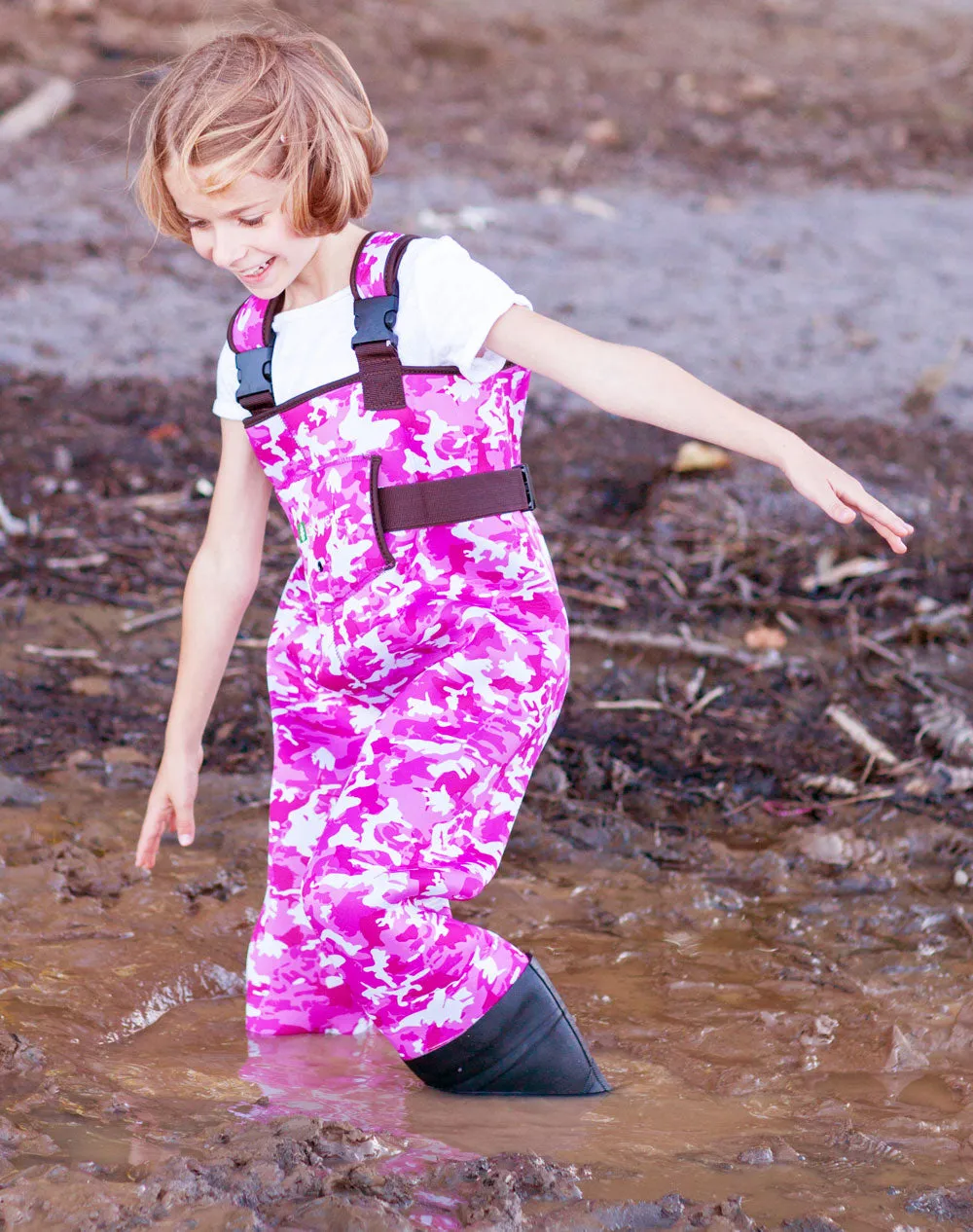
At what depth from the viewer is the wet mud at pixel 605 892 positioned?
2.01m

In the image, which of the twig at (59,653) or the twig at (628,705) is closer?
the twig at (628,705)

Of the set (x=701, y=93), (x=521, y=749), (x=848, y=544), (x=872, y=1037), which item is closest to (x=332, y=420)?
(x=521, y=749)

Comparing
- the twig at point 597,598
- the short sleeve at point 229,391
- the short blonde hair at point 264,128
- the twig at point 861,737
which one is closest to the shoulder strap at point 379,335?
the short blonde hair at point 264,128

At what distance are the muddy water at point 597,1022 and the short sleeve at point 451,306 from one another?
46.0 inches

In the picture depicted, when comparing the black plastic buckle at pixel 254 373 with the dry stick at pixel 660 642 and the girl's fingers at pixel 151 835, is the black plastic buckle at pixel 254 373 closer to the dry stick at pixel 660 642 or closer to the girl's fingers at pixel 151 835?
the girl's fingers at pixel 151 835

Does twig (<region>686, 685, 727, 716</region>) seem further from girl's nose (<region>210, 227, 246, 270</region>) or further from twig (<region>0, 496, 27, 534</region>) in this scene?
twig (<region>0, 496, 27, 534</region>)

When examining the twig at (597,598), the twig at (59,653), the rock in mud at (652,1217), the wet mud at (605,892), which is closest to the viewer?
the rock in mud at (652,1217)

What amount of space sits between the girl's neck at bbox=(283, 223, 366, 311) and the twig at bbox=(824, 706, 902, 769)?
1923 millimetres

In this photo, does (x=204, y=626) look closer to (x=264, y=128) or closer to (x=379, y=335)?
(x=379, y=335)

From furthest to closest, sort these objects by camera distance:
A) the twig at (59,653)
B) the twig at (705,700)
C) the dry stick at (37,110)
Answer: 1. the dry stick at (37,110)
2. the twig at (59,653)
3. the twig at (705,700)

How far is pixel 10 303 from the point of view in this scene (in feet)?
22.1

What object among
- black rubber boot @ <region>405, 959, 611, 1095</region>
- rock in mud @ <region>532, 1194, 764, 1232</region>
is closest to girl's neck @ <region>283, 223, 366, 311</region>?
black rubber boot @ <region>405, 959, 611, 1095</region>

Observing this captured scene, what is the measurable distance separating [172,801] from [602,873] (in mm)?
1048

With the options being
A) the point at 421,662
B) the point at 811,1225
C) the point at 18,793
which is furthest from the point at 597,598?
the point at 811,1225
